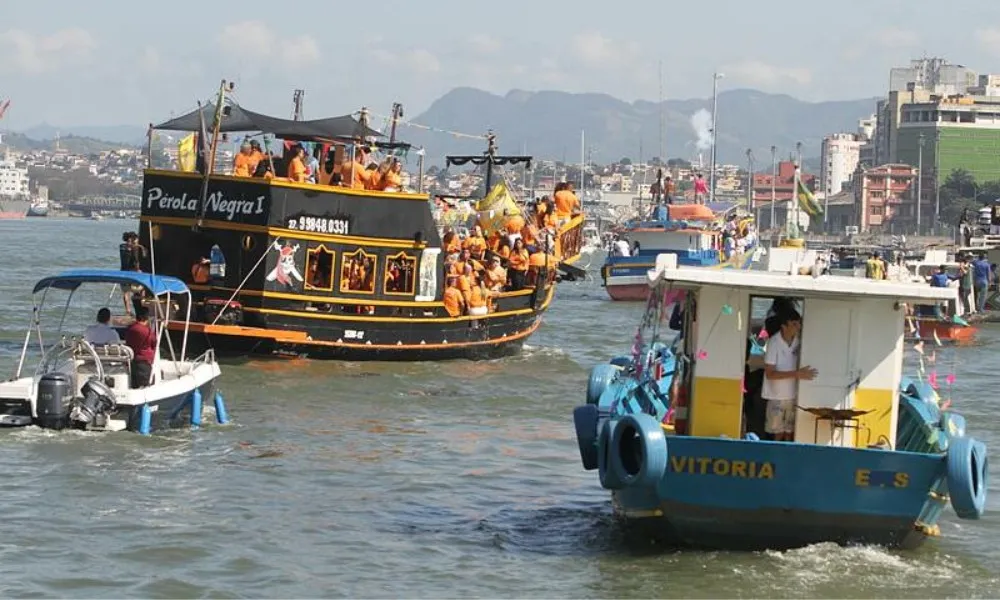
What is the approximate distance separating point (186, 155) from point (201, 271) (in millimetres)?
2563

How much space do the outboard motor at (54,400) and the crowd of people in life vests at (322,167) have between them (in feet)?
30.2

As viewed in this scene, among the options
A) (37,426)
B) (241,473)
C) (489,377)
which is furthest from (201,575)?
(489,377)

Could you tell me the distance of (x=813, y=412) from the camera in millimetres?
16203

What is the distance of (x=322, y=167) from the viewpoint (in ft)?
103

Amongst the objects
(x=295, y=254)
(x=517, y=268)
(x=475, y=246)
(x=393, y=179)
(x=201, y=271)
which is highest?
(x=393, y=179)

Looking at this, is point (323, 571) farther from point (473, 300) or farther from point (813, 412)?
point (473, 300)

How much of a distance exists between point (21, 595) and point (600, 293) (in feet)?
165

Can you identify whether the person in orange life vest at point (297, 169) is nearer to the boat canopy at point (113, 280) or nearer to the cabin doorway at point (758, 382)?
the boat canopy at point (113, 280)

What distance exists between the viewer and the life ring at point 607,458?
16000 mm

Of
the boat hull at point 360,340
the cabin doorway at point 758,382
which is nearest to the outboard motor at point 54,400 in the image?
the boat hull at point 360,340

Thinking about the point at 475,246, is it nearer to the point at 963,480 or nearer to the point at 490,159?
the point at 490,159

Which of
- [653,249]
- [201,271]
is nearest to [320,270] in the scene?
[201,271]

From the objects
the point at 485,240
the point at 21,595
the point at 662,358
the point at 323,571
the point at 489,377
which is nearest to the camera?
the point at 21,595

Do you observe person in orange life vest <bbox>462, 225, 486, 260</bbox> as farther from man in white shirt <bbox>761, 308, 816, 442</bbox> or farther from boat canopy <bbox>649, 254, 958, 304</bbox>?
boat canopy <bbox>649, 254, 958, 304</bbox>
